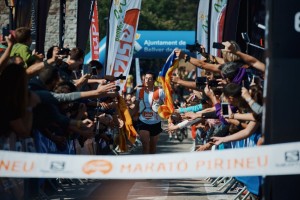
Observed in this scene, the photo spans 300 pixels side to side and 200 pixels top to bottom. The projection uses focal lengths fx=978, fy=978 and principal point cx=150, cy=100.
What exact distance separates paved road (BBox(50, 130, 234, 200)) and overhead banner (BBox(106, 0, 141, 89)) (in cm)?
312

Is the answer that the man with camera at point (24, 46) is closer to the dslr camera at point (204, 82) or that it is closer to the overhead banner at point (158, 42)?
the dslr camera at point (204, 82)

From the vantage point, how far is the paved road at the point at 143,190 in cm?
1515

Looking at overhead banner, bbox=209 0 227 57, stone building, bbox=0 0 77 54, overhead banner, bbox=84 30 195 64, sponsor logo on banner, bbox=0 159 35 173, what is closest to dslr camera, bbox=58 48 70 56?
sponsor logo on banner, bbox=0 159 35 173

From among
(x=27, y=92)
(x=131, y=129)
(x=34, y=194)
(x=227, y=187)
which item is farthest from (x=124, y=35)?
(x=27, y=92)

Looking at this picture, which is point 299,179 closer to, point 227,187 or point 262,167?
point 262,167

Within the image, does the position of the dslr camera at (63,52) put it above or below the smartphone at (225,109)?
above

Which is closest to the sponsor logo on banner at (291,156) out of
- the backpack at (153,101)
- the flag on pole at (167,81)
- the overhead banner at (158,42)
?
the flag on pole at (167,81)

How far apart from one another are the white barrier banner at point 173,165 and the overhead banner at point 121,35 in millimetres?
11174

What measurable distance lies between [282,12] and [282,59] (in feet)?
1.53

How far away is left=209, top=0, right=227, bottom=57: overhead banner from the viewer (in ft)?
72.3

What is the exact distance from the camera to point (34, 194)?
40.2ft

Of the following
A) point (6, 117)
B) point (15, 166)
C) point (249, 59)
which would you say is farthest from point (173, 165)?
point (249, 59)

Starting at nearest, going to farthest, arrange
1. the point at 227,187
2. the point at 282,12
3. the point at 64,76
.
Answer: the point at 282,12 → the point at 64,76 → the point at 227,187

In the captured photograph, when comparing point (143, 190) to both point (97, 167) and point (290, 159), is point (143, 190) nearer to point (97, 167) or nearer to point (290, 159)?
point (97, 167)
